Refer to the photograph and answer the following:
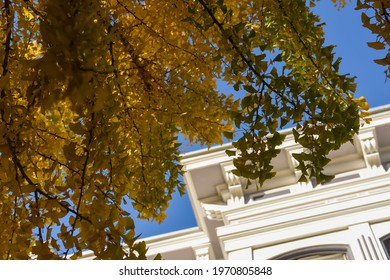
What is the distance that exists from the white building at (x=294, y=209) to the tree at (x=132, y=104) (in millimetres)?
4675

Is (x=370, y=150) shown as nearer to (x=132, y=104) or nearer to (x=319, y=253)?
(x=319, y=253)

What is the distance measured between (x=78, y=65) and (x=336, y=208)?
7.14m

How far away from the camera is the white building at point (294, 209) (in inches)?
288

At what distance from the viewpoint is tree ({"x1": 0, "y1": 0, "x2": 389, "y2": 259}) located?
54.2 inches

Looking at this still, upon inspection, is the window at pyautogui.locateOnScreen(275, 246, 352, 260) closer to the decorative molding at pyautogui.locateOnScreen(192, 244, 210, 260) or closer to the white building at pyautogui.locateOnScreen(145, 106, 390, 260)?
the white building at pyautogui.locateOnScreen(145, 106, 390, 260)

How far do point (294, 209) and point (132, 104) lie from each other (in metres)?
5.46

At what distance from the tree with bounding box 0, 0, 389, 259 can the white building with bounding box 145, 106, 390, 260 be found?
468 cm

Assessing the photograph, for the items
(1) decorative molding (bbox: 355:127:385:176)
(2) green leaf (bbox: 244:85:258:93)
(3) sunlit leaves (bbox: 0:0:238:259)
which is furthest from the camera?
(1) decorative molding (bbox: 355:127:385:176)

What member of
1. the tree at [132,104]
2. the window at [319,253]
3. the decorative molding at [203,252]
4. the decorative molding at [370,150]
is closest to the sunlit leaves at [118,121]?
the tree at [132,104]

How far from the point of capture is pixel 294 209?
26.2 feet

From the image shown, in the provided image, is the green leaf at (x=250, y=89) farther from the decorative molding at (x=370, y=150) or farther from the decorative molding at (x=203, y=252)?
the decorative molding at (x=203, y=252)

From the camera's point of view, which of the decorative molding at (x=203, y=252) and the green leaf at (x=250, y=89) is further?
the decorative molding at (x=203, y=252)

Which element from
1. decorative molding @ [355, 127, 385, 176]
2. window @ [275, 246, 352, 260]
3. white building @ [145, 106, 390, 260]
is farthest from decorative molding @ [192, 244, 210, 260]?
decorative molding @ [355, 127, 385, 176]

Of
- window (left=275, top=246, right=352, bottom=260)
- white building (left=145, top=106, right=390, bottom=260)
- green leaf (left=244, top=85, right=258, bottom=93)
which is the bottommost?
window (left=275, top=246, right=352, bottom=260)
